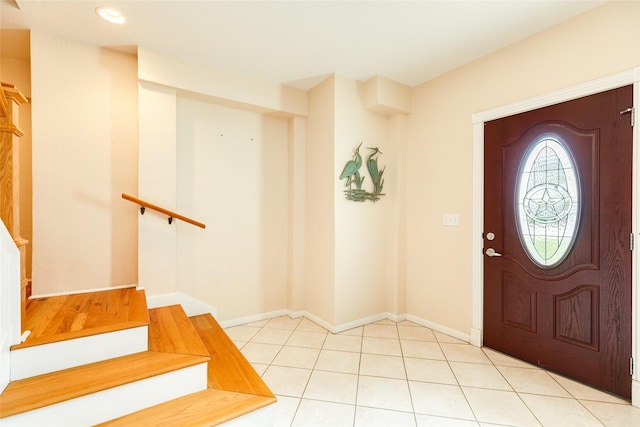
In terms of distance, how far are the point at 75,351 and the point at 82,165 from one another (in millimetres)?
1569

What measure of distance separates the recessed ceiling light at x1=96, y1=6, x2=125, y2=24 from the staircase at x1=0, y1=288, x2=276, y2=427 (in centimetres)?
215

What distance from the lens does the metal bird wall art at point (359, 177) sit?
3.11m

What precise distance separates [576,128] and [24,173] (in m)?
4.48

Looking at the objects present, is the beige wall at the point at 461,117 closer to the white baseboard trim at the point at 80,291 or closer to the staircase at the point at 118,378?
the staircase at the point at 118,378

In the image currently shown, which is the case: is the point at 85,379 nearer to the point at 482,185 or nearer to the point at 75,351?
the point at 75,351

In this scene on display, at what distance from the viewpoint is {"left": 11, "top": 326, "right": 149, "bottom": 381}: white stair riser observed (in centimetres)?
156

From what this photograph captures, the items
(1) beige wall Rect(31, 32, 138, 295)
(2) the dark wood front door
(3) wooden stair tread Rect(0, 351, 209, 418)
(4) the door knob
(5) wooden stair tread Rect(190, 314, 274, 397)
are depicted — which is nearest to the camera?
(3) wooden stair tread Rect(0, 351, 209, 418)

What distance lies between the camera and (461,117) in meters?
2.90

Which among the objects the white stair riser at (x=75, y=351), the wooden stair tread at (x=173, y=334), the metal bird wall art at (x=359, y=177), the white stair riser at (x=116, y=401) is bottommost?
the white stair riser at (x=116, y=401)

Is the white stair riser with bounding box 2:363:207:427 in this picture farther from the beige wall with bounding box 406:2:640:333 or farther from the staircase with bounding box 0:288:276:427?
the beige wall with bounding box 406:2:640:333

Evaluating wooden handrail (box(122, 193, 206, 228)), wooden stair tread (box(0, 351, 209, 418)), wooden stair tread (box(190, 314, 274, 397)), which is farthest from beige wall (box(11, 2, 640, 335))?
wooden stair tread (box(0, 351, 209, 418))

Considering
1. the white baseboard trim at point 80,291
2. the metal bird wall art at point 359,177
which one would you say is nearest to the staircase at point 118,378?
the white baseboard trim at point 80,291

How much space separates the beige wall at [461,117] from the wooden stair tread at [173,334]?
235cm

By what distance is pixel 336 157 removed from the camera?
3.06 meters
